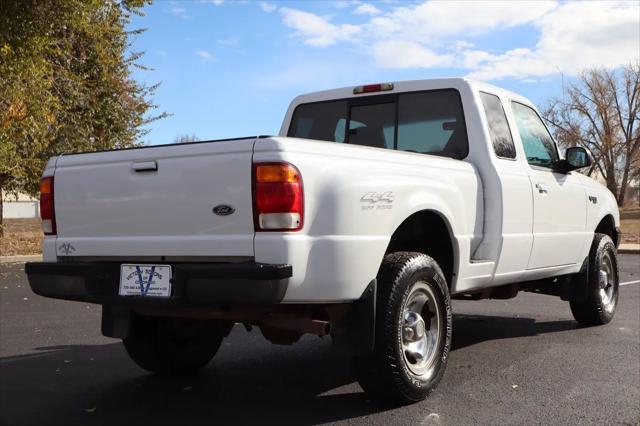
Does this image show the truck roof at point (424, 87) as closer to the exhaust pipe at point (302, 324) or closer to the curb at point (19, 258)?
the exhaust pipe at point (302, 324)

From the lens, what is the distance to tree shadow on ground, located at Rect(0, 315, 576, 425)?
4.03m

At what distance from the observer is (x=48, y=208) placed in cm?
428

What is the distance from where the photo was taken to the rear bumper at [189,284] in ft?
11.1

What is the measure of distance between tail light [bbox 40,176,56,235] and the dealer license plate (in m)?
0.69

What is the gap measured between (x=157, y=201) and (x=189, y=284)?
53cm

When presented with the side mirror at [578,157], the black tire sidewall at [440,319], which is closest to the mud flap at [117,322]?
the black tire sidewall at [440,319]

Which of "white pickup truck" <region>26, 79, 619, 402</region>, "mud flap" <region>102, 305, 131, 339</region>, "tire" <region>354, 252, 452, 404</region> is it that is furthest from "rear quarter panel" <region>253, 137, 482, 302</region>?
"mud flap" <region>102, 305, 131, 339</region>

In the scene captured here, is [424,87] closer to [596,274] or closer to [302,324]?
[302,324]

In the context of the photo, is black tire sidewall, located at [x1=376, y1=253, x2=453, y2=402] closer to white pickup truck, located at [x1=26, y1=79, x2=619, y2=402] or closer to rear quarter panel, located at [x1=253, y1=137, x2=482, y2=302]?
white pickup truck, located at [x1=26, y1=79, x2=619, y2=402]

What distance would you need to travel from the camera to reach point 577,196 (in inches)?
249

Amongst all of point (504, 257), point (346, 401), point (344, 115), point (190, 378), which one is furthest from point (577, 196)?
point (190, 378)

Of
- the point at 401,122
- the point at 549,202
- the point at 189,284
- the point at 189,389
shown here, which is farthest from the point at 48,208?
the point at 549,202

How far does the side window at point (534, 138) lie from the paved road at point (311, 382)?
1.60m

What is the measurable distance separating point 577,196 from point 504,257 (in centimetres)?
161
